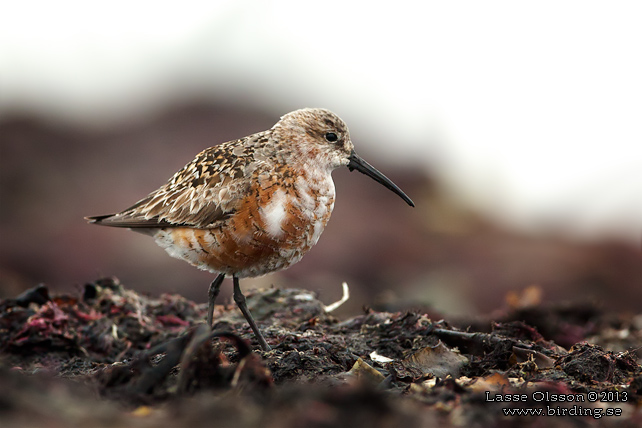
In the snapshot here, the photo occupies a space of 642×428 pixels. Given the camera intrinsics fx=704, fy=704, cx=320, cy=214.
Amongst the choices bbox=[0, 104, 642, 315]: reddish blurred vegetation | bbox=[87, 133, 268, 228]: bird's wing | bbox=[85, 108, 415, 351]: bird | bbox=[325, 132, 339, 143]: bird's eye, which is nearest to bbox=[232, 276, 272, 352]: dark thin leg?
bbox=[85, 108, 415, 351]: bird

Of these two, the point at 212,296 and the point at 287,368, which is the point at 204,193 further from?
the point at 287,368

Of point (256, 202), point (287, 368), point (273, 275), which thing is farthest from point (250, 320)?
point (273, 275)

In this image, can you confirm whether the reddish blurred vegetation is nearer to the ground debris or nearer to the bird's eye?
the ground debris

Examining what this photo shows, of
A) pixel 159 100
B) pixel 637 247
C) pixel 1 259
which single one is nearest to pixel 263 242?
pixel 1 259

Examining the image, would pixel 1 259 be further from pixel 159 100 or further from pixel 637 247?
pixel 637 247

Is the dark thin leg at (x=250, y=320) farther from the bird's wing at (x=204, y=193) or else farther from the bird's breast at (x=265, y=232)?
the bird's wing at (x=204, y=193)

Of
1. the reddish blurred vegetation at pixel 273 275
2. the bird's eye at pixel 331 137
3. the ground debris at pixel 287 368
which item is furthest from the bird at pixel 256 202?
the reddish blurred vegetation at pixel 273 275
